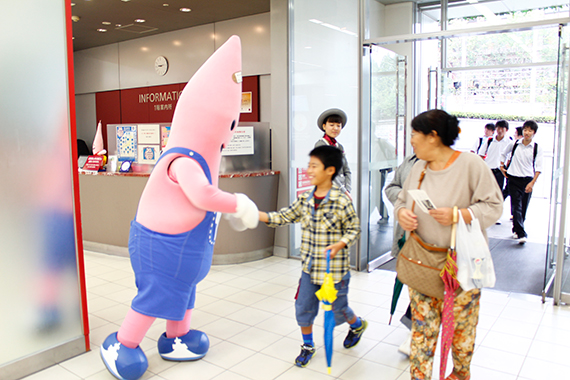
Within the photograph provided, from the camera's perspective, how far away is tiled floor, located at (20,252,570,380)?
270 cm

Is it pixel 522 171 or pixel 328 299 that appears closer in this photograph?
pixel 328 299

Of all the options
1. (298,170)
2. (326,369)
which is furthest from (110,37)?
(326,369)

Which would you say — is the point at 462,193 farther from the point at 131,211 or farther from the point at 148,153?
the point at 131,211

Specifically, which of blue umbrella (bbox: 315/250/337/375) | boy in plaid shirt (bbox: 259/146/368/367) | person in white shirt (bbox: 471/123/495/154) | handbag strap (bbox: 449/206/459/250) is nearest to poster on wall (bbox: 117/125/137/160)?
boy in plaid shirt (bbox: 259/146/368/367)

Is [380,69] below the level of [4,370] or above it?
above

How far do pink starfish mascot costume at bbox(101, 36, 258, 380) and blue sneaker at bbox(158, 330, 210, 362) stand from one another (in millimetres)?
248

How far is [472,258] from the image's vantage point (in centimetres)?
202

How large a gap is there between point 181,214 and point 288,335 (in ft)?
4.05

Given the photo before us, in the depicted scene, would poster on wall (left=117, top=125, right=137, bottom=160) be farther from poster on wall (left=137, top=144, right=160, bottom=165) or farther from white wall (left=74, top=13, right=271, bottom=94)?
white wall (left=74, top=13, right=271, bottom=94)

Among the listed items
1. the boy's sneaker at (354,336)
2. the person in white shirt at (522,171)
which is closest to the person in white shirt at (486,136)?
the person in white shirt at (522,171)

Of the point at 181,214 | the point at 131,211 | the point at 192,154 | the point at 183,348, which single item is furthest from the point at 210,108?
the point at 131,211

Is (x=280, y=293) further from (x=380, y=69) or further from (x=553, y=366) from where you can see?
(x=380, y=69)

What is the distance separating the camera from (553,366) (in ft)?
8.95

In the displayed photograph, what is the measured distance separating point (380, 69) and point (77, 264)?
11.1 ft
